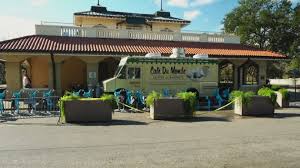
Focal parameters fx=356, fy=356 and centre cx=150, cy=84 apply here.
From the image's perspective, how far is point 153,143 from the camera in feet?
30.6

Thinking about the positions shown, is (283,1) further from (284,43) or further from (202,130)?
(202,130)

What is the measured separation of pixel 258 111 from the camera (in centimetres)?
1541

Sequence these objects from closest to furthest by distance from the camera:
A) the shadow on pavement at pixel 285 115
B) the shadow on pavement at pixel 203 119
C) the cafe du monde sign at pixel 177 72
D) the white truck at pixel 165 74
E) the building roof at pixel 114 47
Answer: the shadow on pavement at pixel 203 119 < the shadow on pavement at pixel 285 115 < the white truck at pixel 165 74 < the cafe du monde sign at pixel 177 72 < the building roof at pixel 114 47

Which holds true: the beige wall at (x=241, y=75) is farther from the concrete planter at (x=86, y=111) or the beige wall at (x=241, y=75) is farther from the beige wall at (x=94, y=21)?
the concrete planter at (x=86, y=111)

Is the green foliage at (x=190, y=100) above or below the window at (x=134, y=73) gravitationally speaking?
below

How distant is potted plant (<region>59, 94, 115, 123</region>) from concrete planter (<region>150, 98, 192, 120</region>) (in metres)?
1.84

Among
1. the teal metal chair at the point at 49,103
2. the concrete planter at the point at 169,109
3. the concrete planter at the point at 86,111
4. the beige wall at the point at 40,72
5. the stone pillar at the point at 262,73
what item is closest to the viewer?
the concrete planter at the point at 86,111

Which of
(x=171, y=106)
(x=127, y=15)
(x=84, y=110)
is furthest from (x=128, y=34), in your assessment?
(x=84, y=110)

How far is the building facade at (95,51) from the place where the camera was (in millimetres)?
21531

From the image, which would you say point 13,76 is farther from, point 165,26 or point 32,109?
point 165,26

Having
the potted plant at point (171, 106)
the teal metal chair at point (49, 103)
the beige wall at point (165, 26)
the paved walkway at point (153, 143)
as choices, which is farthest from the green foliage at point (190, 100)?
the beige wall at point (165, 26)

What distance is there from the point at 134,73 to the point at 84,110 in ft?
20.9

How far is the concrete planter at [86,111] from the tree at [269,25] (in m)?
30.4

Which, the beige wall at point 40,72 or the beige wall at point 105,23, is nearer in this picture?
the beige wall at point 40,72
